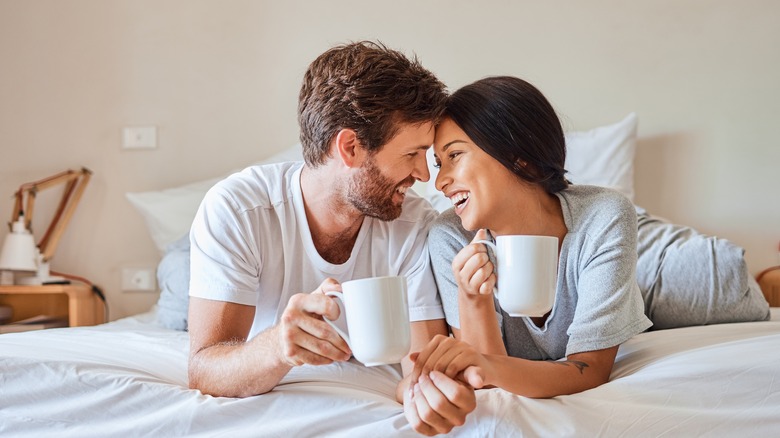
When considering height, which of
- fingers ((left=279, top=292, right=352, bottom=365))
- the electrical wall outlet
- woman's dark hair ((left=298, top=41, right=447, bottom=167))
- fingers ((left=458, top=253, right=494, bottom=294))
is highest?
woman's dark hair ((left=298, top=41, right=447, bottom=167))

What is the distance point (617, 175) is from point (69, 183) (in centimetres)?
192

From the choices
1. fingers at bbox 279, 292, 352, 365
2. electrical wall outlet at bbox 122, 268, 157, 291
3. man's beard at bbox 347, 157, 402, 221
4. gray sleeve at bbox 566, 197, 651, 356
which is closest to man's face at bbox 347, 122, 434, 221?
man's beard at bbox 347, 157, 402, 221

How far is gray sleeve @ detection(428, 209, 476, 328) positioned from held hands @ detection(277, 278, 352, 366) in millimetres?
425

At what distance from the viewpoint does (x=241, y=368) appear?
41.3 inches

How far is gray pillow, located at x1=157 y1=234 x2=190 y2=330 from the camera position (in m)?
1.96

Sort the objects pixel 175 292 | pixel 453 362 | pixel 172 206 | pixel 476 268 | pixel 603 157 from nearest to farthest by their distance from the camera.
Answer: pixel 453 362, pixel 476 268, pixel 175 292, pixel 603 157, pixel 172 206

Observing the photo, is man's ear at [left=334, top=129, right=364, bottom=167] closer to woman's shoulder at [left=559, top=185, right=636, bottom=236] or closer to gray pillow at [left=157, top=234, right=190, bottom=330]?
woman's shoulder at [left=559, top=185, right=636, bottom=236]

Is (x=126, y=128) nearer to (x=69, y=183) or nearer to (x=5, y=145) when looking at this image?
(x=69, y=183)

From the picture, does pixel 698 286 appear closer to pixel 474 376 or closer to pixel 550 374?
pixel 550 374

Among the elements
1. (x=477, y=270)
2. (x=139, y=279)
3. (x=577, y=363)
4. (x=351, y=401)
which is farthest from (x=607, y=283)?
(x=139, y=279)

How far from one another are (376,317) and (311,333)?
0.10 metres

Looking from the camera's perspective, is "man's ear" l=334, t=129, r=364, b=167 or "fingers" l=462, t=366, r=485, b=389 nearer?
"fingers" l=462, t=366, r=485, b=389

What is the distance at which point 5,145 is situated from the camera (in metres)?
2.71

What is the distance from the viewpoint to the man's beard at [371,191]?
4.44 ft
